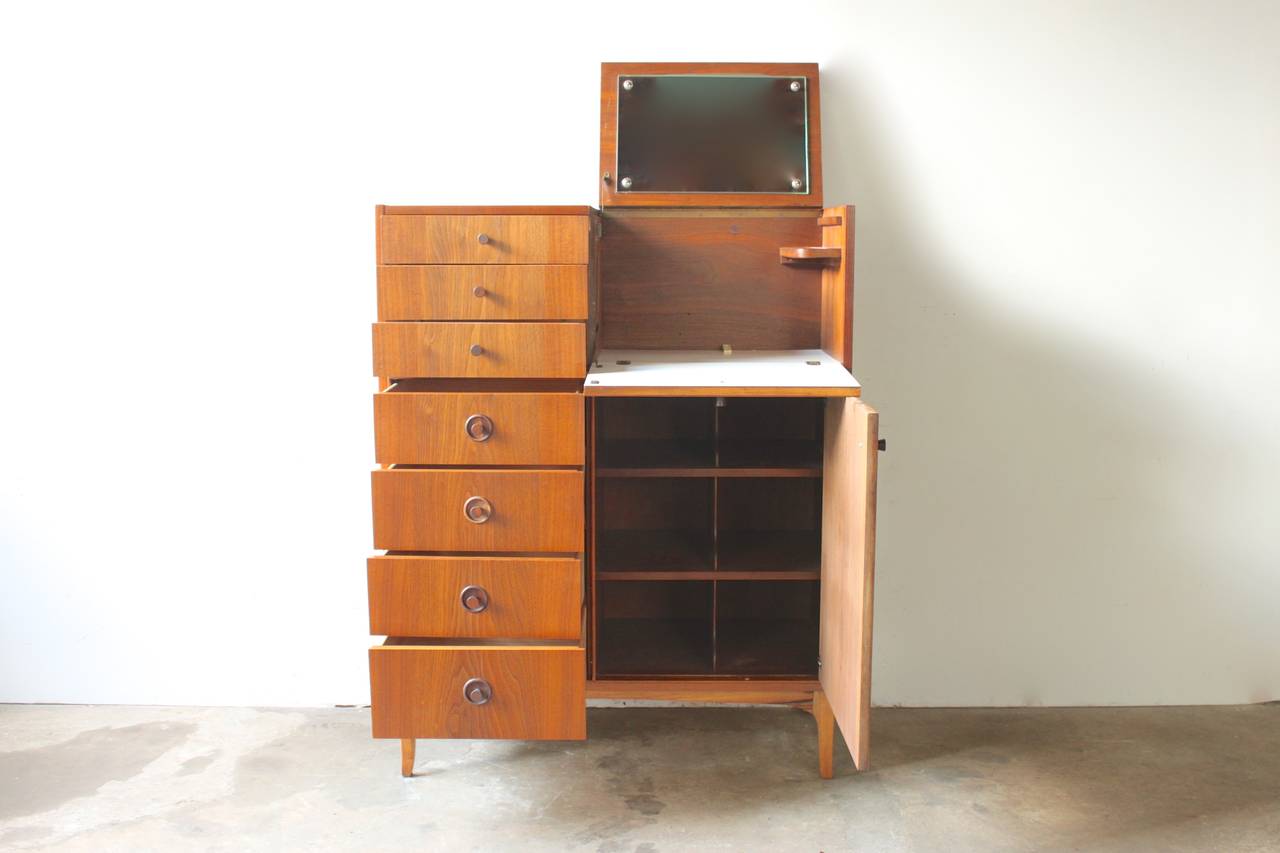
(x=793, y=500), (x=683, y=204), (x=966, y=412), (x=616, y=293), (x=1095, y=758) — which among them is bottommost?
(x=1095, y=758)

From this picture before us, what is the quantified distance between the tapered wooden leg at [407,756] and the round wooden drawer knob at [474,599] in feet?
1.48

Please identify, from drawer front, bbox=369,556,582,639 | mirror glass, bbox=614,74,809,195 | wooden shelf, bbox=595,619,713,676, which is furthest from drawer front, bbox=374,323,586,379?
wooden shelf, bbox=595,619,713,676

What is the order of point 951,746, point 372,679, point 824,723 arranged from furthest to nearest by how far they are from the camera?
point 951,746 < point 824,723 < point 372,679

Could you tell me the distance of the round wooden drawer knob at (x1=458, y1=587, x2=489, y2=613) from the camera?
258cm

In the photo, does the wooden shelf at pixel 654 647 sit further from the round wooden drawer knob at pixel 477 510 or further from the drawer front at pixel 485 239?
the drawer front at pixel 485 239

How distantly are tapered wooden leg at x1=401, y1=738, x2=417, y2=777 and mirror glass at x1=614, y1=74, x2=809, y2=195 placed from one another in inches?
54.4

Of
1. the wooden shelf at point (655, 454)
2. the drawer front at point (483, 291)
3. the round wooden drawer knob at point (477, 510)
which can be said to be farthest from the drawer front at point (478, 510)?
the drawer front at point (483, 291)

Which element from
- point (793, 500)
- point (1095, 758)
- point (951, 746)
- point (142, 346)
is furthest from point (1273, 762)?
point (142, 346)

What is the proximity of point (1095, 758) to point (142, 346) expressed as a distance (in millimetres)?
2549

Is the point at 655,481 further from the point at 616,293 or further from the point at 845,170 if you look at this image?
the point at 845,170

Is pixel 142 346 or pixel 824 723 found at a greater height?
pixel 142 346

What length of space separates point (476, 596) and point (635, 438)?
0.69 m

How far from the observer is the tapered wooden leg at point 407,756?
9.34 ft

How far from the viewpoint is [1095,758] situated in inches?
117
